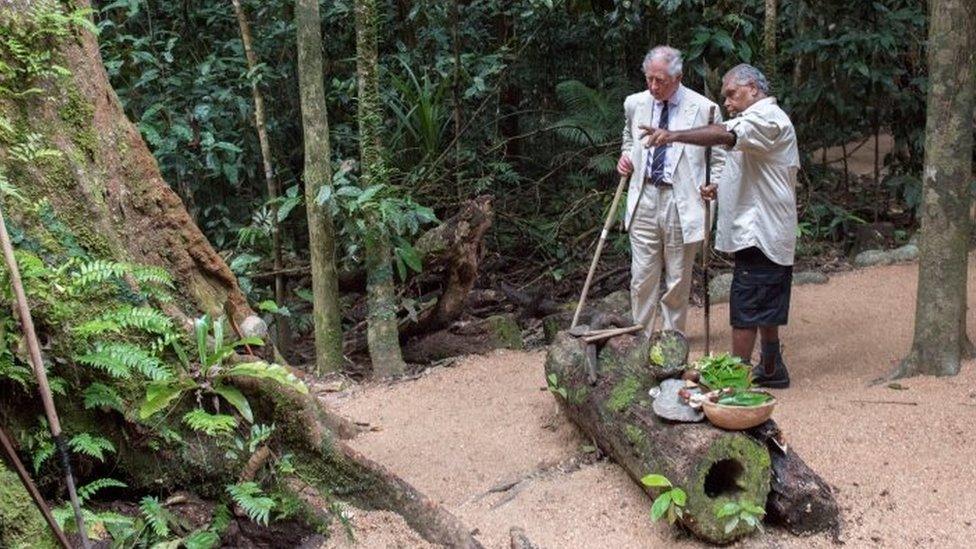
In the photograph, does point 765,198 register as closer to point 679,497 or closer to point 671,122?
point 671,122

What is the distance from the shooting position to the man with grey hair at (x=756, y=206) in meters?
4.78

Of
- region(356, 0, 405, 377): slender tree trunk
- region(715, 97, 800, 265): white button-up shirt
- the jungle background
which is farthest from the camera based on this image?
region(356, 0, 405, 377): slender tree trunk

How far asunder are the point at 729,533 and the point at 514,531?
836 mm

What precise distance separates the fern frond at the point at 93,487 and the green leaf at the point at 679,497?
204 centimetres

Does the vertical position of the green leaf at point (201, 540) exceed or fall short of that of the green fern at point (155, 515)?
it falls short

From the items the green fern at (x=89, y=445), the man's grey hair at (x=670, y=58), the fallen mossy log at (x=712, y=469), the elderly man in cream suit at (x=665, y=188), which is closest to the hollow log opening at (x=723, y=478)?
the fallen mossy log at (x=712, y=469)

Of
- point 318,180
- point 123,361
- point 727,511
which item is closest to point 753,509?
point 727,511

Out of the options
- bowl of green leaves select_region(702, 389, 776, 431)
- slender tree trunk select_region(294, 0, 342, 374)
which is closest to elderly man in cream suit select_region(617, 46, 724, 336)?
bowl of green leaves select_region(702, 389, 776, 431)

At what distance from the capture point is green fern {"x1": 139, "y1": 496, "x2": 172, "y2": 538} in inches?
99.3

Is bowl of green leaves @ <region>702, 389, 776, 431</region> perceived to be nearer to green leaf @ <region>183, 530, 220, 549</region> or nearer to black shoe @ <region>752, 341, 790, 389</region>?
black shoe @ <region>752, 341, 790, 389</region>

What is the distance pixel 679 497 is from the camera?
11.3ft

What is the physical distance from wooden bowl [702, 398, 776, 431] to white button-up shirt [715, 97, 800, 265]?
1.62 meters

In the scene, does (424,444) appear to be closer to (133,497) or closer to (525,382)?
(525,382)

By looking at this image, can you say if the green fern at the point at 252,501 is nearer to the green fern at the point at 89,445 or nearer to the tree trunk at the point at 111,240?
the tree trunk at the point at 111,240
